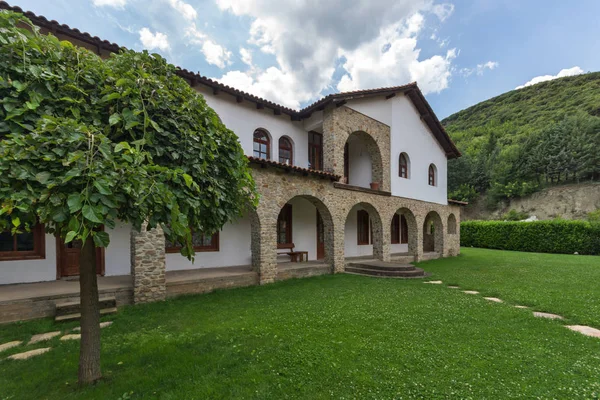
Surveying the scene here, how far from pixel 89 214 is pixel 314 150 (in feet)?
34.4

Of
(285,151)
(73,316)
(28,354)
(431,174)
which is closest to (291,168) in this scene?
(285,151)

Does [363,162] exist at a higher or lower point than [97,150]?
higher

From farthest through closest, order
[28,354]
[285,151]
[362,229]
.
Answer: [362,229]
[285,151]
[28,354]

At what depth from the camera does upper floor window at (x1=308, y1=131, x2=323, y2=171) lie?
457 inches

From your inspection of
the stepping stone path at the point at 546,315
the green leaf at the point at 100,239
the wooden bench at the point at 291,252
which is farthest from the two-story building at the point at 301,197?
the stepping stone path at the point at 546,315

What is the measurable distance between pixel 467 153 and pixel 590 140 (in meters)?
14.0

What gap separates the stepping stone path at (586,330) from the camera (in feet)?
14.4

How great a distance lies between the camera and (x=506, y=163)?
35625 mm

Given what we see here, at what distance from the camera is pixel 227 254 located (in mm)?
9312

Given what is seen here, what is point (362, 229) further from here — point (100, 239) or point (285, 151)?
point (100, 239)

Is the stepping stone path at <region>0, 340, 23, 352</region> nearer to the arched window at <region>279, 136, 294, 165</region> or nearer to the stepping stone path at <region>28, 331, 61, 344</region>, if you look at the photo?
the stepping stone path at <region>28, 331, 61, 344</region>

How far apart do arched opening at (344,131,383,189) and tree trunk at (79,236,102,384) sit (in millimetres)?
10427

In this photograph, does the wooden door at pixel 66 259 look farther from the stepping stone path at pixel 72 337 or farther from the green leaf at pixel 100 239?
the green leaf at pixel 100 239

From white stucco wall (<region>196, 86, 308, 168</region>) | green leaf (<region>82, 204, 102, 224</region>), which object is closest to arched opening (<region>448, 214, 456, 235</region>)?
white stucco wall (<region>196, 86, 308, 168</region>)
